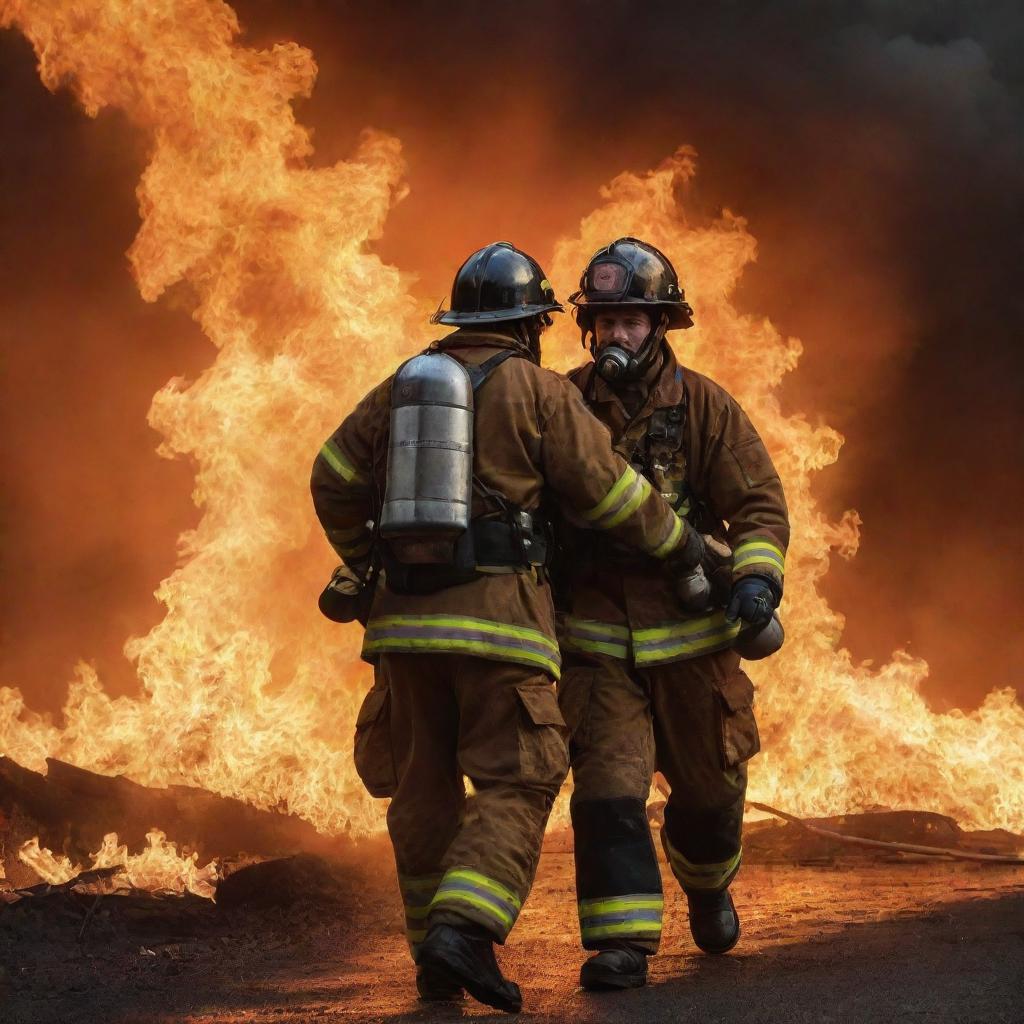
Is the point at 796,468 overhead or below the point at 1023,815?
overhead

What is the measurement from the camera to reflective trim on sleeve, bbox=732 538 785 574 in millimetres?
4703

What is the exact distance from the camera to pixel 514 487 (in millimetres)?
4266

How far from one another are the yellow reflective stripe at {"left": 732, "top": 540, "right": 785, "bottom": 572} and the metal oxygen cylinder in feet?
3.53

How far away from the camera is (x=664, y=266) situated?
511 cm

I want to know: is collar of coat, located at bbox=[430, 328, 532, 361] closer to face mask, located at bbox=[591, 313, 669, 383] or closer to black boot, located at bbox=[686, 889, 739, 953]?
face mask, located at bbox=[591, 313, 669, 383]

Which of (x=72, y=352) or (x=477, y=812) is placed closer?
(x=477, y=812)

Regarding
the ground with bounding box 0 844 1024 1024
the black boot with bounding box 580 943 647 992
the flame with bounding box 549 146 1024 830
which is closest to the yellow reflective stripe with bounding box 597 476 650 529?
the black boot with bounding box 580 943 647 992

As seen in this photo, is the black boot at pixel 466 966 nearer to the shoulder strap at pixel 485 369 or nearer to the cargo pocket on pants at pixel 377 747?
the cargo pocket on pants at pixel 377 747

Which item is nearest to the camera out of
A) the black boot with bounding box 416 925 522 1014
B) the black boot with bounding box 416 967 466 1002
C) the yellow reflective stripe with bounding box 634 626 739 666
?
the black boot with bounding box 416 925 522 1014

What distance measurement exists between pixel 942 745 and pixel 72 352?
6.68m

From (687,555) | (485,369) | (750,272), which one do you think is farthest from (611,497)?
(750,272)

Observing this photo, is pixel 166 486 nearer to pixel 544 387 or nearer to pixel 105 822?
pixel 105 822

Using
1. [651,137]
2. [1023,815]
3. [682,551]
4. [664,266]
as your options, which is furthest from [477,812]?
[651,137]

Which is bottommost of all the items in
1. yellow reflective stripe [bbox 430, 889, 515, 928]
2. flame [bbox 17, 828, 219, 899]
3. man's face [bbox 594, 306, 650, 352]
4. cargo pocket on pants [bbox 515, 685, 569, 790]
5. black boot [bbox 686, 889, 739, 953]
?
black boot [bbox 686, 889, 739, 953]
